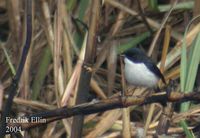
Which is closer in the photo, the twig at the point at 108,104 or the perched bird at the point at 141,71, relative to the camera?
the twig at the point at 108,104

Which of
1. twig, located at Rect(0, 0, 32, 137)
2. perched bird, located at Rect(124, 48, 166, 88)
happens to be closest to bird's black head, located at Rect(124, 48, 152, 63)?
perched bird, located at Rect(124, 48, 166, 88)

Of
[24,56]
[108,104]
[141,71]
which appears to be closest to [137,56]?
[141,71]

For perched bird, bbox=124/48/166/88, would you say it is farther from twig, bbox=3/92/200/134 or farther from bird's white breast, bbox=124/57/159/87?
twig, bbox=3/92/200/134

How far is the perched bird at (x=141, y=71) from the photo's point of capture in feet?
8.17

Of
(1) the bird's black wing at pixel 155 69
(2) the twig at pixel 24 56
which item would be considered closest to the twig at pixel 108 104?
(2) the twig at pixel 24 56

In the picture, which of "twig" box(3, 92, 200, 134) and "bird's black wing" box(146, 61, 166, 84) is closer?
"twig" box(3, 92, 200, 134)

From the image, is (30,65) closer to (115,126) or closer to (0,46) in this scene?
(0,46)

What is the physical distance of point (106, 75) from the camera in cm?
281

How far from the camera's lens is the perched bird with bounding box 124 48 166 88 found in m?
2.49

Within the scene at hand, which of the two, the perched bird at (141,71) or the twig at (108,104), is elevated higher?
the twig at (108,104)

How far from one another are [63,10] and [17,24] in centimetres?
24

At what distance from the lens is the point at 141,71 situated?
2.54m

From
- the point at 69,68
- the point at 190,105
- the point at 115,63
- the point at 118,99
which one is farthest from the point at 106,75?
the point at 118,99

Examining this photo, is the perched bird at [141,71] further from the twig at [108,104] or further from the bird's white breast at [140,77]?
the twig at [108,104]
